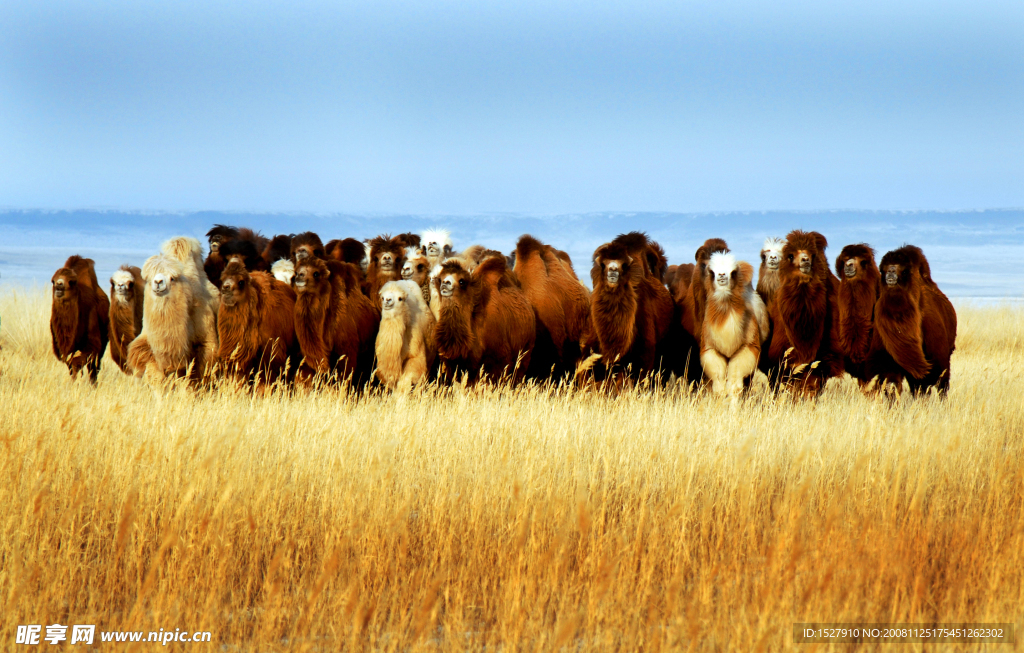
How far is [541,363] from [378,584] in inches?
247

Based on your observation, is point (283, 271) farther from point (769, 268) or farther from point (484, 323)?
point (769, 268)

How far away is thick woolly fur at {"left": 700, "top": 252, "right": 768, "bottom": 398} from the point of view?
30.9 ft

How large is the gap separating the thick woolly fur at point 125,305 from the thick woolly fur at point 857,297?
25.3 feet

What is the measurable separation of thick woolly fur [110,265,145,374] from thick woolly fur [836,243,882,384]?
771 centimetres

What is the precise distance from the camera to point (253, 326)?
946 cm

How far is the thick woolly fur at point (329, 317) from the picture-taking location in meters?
9.52

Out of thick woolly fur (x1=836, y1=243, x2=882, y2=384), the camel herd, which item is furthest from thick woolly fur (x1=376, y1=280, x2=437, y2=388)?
thick woolly fur (x1=836, y1=243, x2=882, y2=384)

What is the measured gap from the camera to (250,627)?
4.89m

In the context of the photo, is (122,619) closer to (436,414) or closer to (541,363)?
(436,414)

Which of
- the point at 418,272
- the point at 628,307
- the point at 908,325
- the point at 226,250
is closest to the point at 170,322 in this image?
the point at 226,250

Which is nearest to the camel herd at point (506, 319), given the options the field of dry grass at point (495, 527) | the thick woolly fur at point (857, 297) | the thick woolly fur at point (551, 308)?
the thick woolly fur at point (857, 297)

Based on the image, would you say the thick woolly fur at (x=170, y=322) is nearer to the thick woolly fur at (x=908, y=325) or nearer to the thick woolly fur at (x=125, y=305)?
the thick woolly fur at (x=125, y=305)

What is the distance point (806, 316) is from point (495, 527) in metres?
4.97

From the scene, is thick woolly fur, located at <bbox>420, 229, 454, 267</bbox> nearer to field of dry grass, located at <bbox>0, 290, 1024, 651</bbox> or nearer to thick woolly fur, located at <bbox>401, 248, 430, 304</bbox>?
thick woolly fur, located at <bbox>401, 248, 430, 304</bbox>
